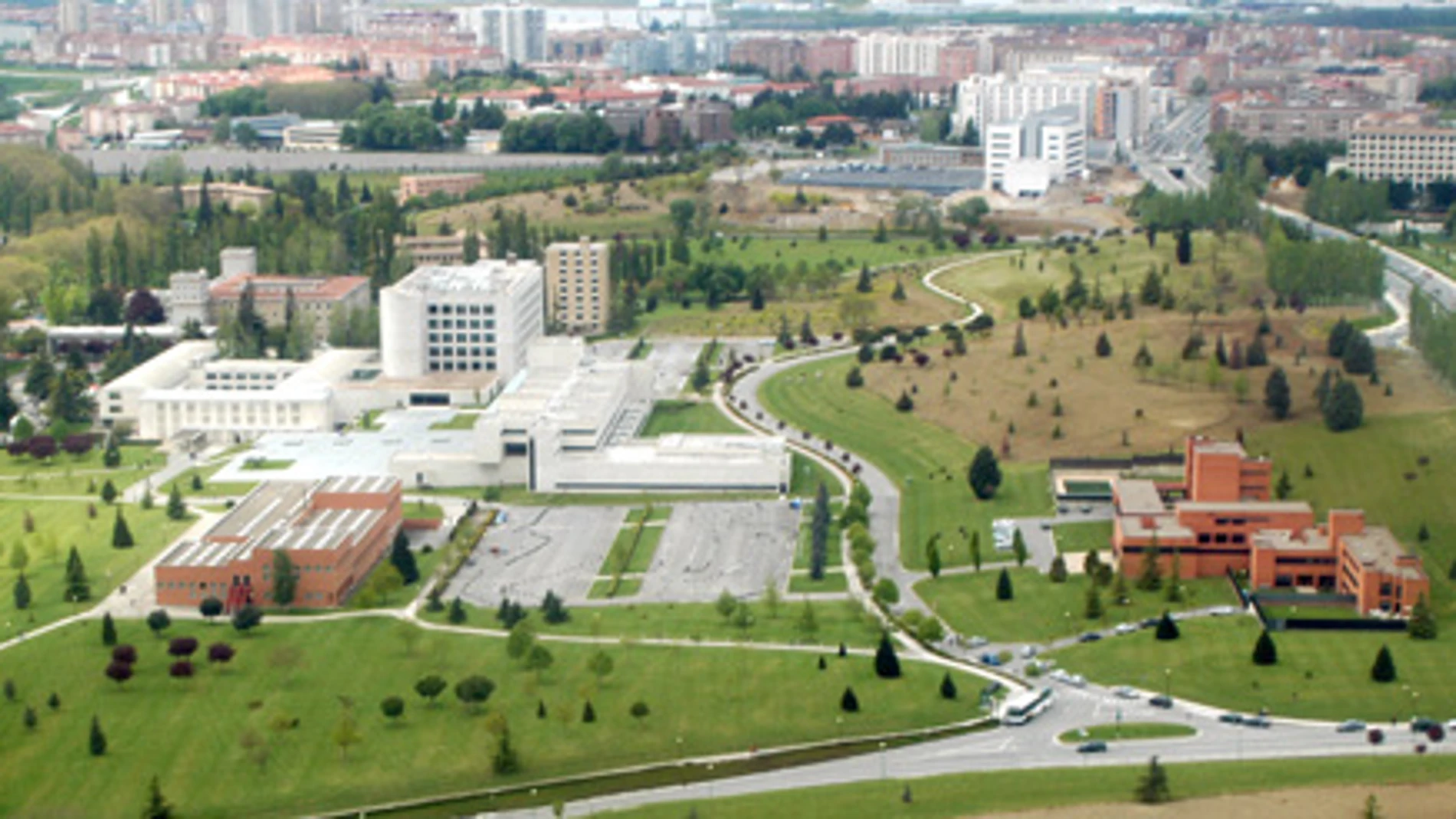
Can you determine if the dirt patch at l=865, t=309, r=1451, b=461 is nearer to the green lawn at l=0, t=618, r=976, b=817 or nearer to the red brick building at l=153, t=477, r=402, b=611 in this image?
the red brick building at l=153, t=477, r=402, b=611

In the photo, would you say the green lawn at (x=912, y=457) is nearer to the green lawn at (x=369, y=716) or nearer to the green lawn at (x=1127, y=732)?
the green lawn at (x=369, y=716)

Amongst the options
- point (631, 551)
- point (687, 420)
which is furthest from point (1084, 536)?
point (687, 420)

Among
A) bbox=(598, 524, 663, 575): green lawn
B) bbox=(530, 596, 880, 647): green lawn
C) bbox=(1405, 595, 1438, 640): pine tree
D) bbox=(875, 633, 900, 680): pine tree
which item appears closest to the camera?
bbox=(875, 633, 900, 680): pine tree

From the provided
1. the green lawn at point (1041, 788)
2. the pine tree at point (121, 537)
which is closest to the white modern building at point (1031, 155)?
the pine tree at point (121, 537)

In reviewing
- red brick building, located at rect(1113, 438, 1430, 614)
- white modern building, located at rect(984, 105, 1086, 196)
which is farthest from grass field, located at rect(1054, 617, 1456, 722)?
white modern building, located at rect(984, 105, 1086, 196)

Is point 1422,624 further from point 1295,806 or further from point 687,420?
point 687,420
